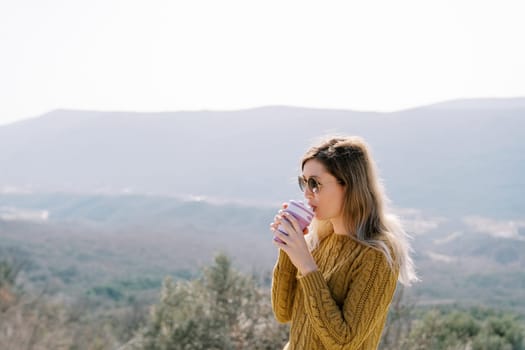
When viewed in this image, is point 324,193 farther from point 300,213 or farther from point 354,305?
point 354,305

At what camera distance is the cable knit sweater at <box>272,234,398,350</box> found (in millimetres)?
1841

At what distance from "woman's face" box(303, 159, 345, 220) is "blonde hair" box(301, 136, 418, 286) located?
0.01 meters

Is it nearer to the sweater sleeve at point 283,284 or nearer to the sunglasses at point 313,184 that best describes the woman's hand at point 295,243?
the sunglasses at point 313,184

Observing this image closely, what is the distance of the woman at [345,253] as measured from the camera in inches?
72.9

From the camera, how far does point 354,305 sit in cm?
185

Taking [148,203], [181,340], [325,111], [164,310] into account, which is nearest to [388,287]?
[181,340]

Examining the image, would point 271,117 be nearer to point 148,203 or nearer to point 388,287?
point 148,203

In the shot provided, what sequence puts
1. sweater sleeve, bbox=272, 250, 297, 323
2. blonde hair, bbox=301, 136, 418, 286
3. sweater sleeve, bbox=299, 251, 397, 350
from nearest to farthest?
sweater sleeve, bbox=299, 251, 397, 350, blonde hair, bbox=301, 136, 418, 286, sweater sleeve, bbox=272, 250, 297, 323

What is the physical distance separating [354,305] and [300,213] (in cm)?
29

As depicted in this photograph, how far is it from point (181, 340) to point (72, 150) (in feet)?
342

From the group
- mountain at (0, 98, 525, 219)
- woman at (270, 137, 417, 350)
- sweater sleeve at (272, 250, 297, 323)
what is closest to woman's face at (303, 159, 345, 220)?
woman at (270, 137, 417, 350)

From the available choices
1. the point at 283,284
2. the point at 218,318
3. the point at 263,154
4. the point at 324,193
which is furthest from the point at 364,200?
the point at 263,154

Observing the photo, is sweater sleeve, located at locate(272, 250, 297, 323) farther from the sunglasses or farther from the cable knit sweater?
the sunglasses

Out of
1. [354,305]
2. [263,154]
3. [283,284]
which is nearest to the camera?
[354,305]
